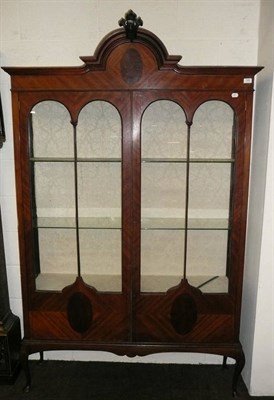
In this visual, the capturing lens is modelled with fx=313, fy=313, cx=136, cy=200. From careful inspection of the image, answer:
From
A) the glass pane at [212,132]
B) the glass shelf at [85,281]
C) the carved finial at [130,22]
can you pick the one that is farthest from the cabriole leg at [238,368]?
the carved finial at [130,22]

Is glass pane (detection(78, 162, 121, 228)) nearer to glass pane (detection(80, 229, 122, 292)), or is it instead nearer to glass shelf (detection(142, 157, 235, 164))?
glass pane (detection(80, 229, 122, 292))

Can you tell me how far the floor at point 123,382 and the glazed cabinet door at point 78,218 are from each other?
1.34 feet

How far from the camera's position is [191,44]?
6.32ft

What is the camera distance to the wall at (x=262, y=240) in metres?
1.71

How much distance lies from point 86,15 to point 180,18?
576 mm

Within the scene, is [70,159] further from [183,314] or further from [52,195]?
[183,314]

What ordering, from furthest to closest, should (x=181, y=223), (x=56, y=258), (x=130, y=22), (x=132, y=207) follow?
(x=56, y=258), (x=181, y=223), (x=132, y=207), (x=130, y=22)

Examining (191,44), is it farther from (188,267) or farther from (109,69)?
(188,267)

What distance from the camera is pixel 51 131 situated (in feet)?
5.73

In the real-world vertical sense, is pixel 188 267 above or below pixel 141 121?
below

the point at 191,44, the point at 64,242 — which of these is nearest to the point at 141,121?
the point at 191,44

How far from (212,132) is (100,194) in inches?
28.1

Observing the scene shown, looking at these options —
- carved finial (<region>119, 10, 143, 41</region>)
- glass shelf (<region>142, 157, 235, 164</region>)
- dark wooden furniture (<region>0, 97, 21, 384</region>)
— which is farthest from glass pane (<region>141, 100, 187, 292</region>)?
dark wooden furniture (<region>0, 97, 21, 384</region>)

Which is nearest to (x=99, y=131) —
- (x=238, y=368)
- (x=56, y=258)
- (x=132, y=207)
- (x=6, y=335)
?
(x=132, y=207)
